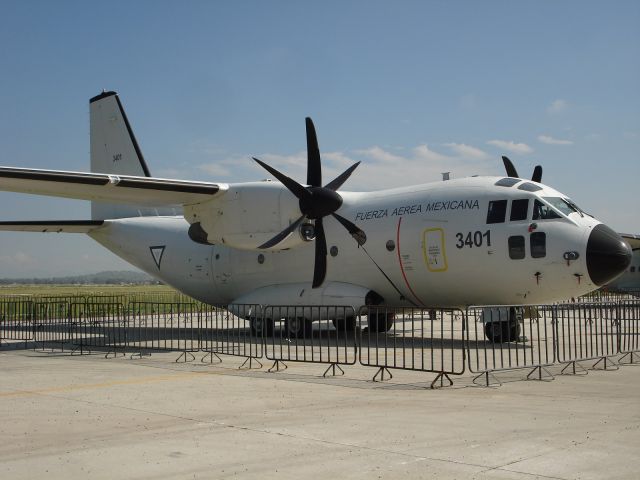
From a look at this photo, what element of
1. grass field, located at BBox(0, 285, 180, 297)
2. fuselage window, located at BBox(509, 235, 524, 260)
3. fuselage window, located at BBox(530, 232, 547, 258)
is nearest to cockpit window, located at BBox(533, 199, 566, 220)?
fuselage window, located at BBox(530, 232, 547, 258)

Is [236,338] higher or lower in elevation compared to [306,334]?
lower

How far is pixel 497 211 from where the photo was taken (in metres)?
16.4

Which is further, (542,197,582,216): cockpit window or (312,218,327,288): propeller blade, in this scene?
(312,218,327,288): propeller blade

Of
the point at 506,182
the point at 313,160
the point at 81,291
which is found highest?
the point at 313,160

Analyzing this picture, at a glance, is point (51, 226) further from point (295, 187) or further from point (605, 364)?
point (605, 364)

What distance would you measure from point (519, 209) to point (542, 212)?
532 millimetres

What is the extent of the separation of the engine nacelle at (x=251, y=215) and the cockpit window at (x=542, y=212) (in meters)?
5.88

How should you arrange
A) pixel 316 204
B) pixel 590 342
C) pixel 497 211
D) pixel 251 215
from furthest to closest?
pixel 251 215 < pixel 316 204 < pixel 497 211 < pixel 590 342

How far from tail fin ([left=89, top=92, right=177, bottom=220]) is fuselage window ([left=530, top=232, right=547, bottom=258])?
1445 centimetres

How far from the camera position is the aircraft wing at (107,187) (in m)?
16.3

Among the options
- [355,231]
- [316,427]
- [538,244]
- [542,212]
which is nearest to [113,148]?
[355,231]

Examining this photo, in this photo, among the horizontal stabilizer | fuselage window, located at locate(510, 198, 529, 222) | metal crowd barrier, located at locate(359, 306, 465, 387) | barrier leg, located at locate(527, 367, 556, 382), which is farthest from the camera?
the horizontal stabilizer

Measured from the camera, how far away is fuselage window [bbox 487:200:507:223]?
16.3 m

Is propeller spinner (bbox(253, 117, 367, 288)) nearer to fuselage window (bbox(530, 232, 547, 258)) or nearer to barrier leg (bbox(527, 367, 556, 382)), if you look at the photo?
fuselage window (bbox(530, 232, 547, 258))
